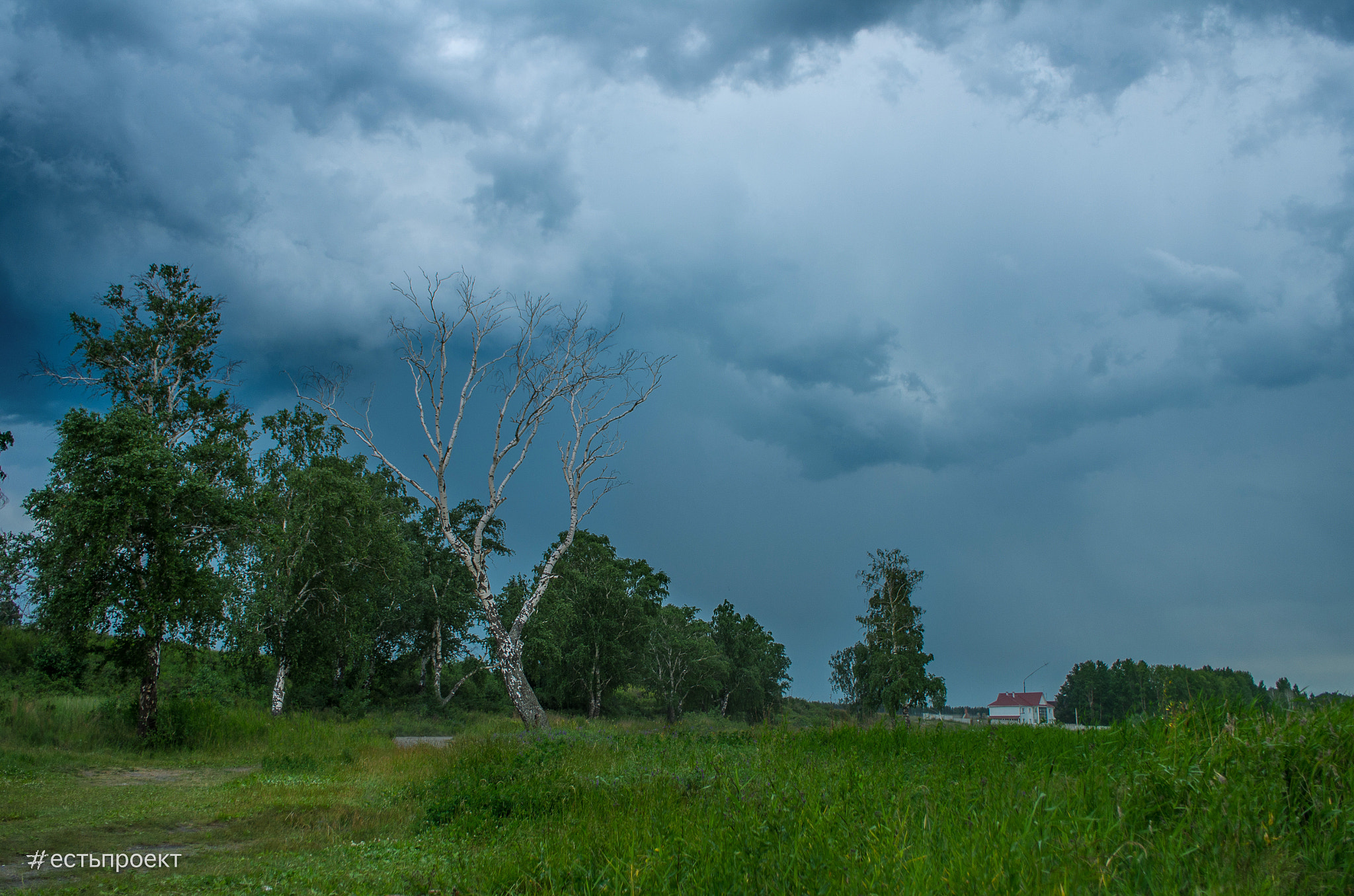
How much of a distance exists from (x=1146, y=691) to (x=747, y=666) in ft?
154

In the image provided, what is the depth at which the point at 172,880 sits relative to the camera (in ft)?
20.3

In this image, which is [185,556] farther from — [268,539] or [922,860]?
[922,860]

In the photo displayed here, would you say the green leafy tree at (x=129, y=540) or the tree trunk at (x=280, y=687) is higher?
the green leafy tree at (x=129, y=540)

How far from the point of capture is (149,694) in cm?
1939

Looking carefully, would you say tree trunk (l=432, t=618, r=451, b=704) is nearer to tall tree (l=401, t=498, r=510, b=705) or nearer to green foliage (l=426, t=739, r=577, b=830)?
tall tree (l=401, t=498, r=510, b=705)

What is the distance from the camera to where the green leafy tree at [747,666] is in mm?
63000

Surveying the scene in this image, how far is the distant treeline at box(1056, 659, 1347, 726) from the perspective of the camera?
6.53 metres

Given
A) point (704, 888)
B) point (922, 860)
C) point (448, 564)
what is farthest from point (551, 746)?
point (448, 564)

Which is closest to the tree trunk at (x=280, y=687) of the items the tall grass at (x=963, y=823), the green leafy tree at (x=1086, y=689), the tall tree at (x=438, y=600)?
the tall tree at (x=438, y=600)

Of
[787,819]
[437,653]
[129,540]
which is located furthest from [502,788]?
[437,653]

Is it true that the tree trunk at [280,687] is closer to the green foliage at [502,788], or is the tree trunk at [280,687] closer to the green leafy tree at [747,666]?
the green foliage at [502,788]

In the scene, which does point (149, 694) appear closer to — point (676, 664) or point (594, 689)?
point (594, 689)

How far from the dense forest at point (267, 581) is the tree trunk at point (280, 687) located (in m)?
0.18

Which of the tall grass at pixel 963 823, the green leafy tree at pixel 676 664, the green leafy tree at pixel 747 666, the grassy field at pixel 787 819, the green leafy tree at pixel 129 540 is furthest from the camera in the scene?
the green leafy tree at pixel 747 666
